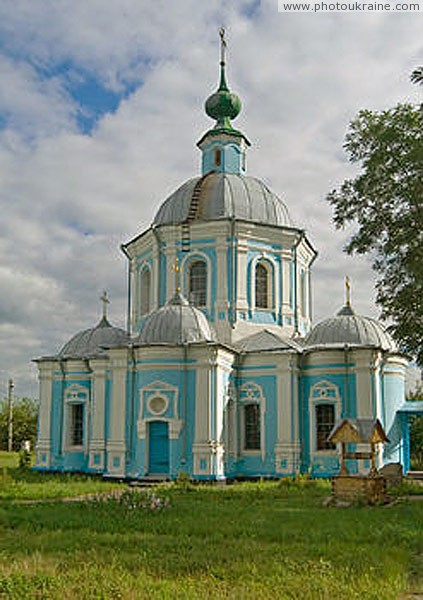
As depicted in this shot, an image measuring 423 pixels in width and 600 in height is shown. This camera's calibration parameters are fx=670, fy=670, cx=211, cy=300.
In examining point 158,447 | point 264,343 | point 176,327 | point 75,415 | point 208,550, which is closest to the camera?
point 208,550

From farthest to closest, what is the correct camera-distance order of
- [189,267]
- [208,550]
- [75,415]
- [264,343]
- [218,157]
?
[218,157] < [75,415] < [189,267] < [264,343] < [208,550]

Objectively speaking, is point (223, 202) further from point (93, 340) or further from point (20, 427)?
point (20, 427)

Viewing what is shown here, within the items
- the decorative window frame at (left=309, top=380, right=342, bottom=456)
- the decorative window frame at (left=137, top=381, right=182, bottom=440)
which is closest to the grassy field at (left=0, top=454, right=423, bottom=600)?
the decorative window frame at (left=137, top=381, right=182, bottom=440)

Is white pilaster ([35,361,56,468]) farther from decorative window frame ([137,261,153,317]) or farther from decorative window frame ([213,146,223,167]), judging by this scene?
decorative window frame ([213,146,223,167])

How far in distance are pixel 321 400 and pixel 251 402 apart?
2293 millimetres

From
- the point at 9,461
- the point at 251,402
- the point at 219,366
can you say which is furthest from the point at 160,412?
the point at 9,461

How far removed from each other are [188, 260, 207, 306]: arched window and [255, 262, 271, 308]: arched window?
1935 mm

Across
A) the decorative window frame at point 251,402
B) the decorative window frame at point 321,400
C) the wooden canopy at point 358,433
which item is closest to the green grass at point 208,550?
the wooden canopy at point 358,433

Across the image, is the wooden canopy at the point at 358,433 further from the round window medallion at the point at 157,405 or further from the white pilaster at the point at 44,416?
the white pilaster at the point at 44,416

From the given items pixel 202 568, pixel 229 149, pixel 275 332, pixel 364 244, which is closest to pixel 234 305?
pixel 275 332

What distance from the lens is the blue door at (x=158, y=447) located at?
2061 cm

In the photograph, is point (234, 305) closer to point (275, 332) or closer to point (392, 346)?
point (275, 332)

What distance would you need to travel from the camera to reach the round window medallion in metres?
20.6

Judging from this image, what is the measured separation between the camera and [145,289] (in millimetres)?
25656
